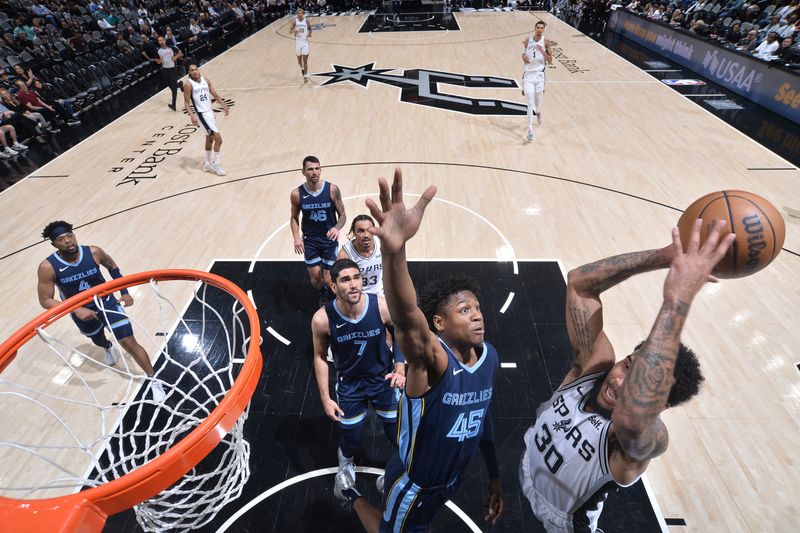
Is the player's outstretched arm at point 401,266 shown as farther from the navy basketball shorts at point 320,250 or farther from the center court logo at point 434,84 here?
the center court logo at point 434,84

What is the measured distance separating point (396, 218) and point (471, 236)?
4.64 m

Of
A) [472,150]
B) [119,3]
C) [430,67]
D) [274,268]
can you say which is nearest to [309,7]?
[119,3]

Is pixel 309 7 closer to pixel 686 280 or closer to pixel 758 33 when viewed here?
pixel 758 33

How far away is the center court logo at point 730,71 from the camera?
1022 cm

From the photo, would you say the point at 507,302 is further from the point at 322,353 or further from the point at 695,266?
the point at 695,266

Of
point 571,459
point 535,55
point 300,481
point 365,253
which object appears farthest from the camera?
point 535,55

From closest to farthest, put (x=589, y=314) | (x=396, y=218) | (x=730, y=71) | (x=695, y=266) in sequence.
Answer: (x=695, y=266)
(x=396, y=218)
(x=589, y=314)
(x=730, y=71)

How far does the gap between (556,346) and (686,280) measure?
3.13 meters

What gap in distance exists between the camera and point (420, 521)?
2482 mm

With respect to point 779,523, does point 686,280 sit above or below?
above

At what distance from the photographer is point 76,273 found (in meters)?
3.86

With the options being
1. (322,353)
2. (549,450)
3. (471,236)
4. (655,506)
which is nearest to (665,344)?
(549,450)

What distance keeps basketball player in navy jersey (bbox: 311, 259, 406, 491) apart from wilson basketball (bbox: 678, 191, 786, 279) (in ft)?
6.37

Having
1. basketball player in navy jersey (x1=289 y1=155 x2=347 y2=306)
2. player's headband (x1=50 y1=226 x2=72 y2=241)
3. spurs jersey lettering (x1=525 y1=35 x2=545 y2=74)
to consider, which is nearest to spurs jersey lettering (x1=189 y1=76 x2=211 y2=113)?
basketball player in navy jersey (x1=289 y1=155 x2=347 y2=306)
